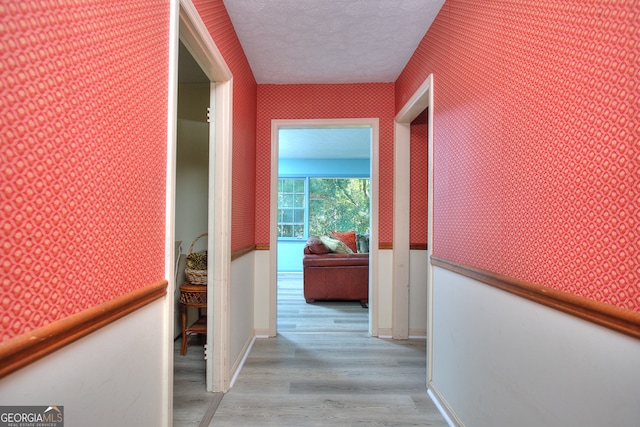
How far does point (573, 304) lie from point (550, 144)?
511mm

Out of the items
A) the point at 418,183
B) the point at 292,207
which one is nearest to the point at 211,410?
the point at 418,183

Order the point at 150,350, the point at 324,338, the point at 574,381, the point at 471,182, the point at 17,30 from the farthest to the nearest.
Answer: the point at 324,338 → the point at 471,182 → the point at 150,350 → the point at 574,381 → the point at 17,30

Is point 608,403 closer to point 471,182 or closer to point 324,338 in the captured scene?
point 471,182

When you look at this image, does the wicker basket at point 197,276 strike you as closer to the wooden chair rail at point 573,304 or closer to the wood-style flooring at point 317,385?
the wood-style flooring at point 317,385

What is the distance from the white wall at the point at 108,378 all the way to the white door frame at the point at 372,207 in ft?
5.97

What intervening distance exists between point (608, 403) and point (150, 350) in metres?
1.38

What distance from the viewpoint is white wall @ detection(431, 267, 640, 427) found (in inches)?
30.8

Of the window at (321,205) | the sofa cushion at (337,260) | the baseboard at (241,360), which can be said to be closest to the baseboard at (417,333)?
the sofa cushion at (337,260)

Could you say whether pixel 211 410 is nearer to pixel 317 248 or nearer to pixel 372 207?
pixel 372 207

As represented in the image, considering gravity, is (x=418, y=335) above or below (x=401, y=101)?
below

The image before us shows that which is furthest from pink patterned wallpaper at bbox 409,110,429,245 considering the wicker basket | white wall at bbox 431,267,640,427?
the wicker basket

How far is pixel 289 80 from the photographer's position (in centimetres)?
296

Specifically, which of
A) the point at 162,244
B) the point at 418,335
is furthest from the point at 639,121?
the point at 418,335

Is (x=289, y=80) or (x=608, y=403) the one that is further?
(x=289, y=80)
